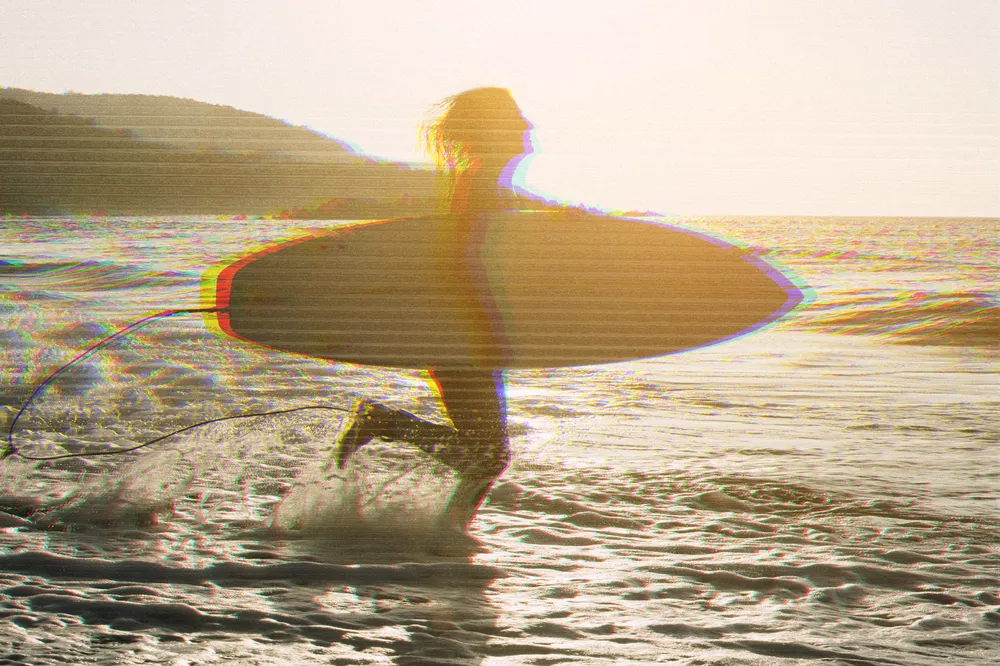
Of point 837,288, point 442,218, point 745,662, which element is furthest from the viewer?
point 837,288

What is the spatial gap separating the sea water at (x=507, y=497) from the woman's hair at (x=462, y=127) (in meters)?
0.52

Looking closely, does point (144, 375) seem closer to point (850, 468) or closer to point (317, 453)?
point (317, 453)

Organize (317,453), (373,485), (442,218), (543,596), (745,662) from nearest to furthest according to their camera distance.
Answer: (745,662) → (543,596) → (442,218) → (373,485) → (317,453)

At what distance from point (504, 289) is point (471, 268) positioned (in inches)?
5.0

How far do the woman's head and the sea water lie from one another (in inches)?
21.0

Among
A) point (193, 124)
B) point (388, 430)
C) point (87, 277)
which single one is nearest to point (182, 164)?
point (193, 124)

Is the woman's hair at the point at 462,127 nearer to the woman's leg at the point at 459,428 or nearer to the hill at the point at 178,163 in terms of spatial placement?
the hill at the point at 178,163

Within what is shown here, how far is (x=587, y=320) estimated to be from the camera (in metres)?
2.03

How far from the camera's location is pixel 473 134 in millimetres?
1828

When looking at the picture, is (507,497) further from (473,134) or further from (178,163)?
(178,163)

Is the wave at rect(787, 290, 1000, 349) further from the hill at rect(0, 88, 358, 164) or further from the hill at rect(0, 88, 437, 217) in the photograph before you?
the hill at rect(0, 88, 358, 164)

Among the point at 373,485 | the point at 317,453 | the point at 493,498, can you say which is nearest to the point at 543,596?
the point at 493,498

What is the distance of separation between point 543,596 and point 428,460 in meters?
0.90

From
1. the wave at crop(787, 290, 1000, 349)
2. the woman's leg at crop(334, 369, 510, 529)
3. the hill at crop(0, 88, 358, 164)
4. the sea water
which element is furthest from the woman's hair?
the wave at crop(787, 290, 1000, 349)
